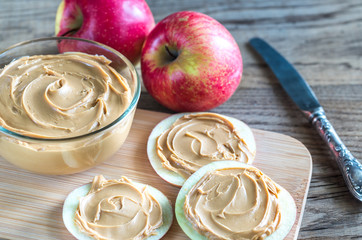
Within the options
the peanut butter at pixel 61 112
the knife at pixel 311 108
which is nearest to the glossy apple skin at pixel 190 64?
the peanut butter at pixel 61 112

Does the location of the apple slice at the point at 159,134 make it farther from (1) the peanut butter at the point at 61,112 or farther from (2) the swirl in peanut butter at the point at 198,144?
(1) the peanut butter at the point at 61,112

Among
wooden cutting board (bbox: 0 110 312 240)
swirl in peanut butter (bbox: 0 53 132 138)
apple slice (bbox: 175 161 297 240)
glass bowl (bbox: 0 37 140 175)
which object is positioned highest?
swirl in peanut butter (bbox: 0 53 132 138)

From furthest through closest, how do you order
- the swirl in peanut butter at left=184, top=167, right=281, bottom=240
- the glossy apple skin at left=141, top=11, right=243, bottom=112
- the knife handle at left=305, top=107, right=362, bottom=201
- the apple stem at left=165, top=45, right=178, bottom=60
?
the apple stem at left=165, top=45, right=178, bottom=60, the glossy apple skin at left=141, top=11, right=243, bottom=112, the knife handle at left=305, top=107, right=362, bottom=201, the swirl in peanut butter at left=184, top=167, right=281, bottom=240

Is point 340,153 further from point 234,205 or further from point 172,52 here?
point 172,52

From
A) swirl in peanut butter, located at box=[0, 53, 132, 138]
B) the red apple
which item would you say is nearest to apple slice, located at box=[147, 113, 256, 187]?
swirl in peanut butter, located at box=[0, 53, 132, 138]

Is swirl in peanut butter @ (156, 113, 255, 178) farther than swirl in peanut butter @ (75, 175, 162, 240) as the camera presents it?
Yes

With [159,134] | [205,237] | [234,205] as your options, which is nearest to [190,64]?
[159,134]

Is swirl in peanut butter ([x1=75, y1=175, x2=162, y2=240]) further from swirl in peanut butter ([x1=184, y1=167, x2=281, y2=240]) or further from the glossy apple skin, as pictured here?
the glossy apple skin
